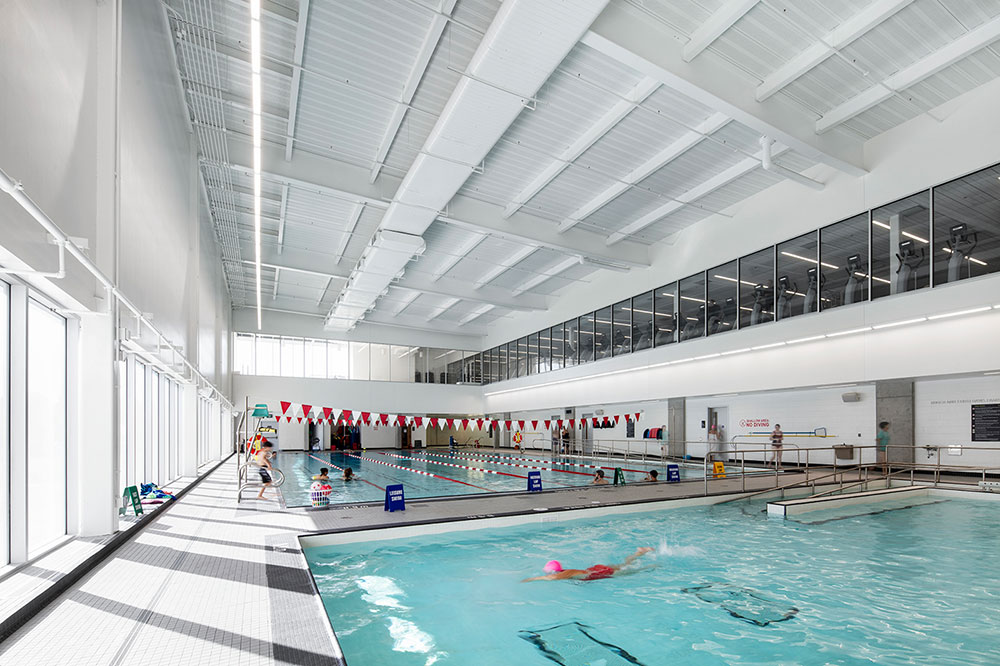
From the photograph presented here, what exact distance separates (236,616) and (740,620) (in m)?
3.84

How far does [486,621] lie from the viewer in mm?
4402

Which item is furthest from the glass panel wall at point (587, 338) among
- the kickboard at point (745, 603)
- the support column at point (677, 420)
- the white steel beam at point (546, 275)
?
the kickboard at point (745, 603)

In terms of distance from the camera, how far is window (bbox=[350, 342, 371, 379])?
29.1 metres

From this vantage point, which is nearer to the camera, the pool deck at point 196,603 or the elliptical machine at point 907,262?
the pool deck at point 196,603

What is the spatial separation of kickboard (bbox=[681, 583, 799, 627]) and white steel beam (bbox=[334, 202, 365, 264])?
11.3 metres

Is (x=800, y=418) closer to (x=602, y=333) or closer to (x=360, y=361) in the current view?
(x=602, y=333)

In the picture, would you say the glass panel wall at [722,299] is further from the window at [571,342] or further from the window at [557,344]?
the window at [557,344]

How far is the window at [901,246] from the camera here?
10664 millimetres

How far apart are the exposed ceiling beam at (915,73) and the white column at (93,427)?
459 inches

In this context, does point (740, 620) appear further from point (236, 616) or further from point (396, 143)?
point (396, 143)

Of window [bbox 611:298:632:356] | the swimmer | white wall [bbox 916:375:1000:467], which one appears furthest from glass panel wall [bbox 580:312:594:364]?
the swimmer

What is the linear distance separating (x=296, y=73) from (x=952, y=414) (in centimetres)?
1550

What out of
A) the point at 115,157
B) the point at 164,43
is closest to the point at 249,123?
the point at 164,43

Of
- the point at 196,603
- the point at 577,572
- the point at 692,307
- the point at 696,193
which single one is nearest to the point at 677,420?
the point at 692,307
